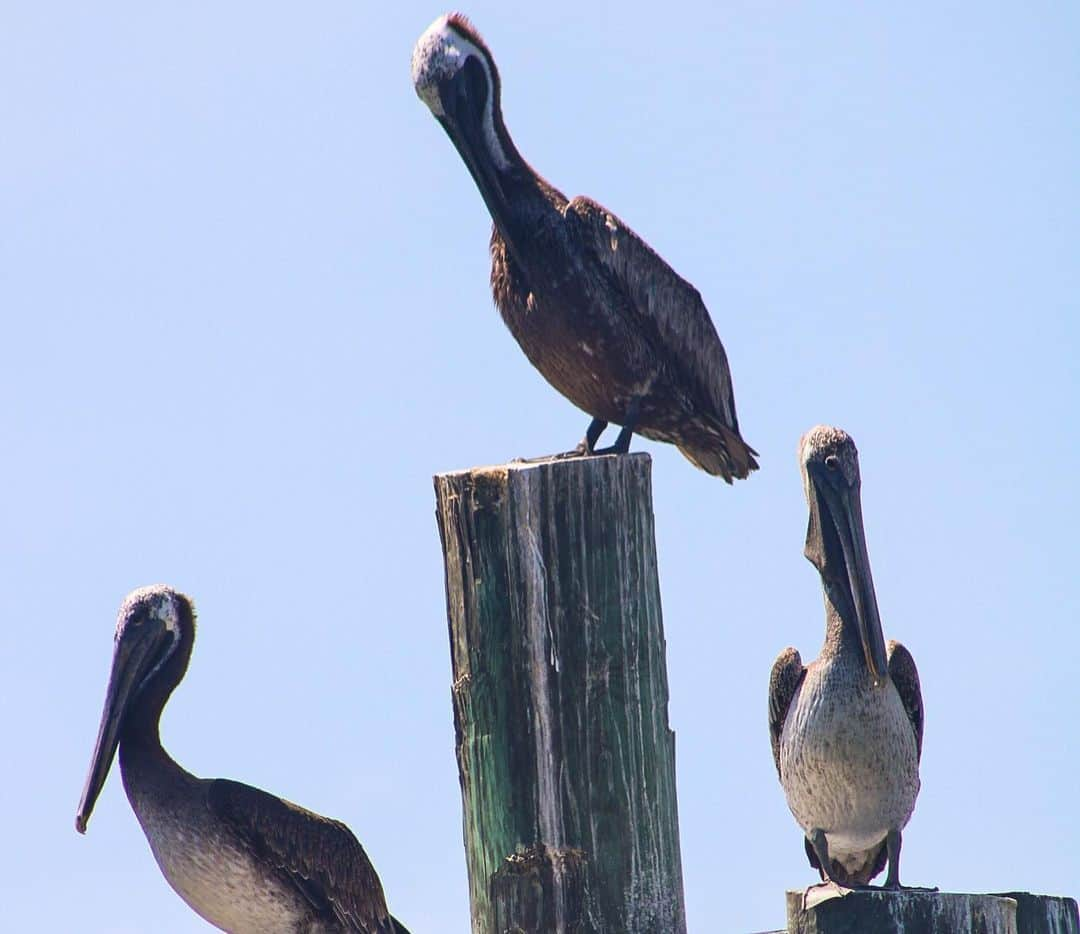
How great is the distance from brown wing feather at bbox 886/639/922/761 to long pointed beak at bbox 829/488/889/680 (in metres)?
0.76

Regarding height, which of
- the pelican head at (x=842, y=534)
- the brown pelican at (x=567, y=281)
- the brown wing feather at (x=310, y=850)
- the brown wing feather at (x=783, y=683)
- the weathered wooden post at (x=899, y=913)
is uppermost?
the brown pelican at (x=567, y=281)

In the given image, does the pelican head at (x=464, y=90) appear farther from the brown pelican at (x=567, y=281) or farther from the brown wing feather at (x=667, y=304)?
the brown wing feather at (x=667, y=304)

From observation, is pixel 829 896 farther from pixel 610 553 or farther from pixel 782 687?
pixel 782 687

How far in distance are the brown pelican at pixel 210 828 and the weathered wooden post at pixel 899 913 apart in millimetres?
2963

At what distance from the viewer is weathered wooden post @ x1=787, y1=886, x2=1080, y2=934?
4637 millimetres

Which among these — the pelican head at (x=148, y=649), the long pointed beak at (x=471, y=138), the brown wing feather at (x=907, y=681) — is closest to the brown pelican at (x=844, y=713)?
the brown wing feather at (x=907, y=681)

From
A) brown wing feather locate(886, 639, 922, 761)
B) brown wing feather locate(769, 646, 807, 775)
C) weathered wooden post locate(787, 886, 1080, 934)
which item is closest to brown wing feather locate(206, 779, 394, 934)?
brown wing feather locate(769, 646, 807, 775)

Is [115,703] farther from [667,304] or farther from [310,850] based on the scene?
[667,304]

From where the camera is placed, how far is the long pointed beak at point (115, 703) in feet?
23.6

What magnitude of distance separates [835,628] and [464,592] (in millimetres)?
2160

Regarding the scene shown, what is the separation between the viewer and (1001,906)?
15.4ft

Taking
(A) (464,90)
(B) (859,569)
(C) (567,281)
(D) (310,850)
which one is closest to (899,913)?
(B) (859,569)

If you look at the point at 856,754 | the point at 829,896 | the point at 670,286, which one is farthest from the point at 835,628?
the point at 829,896

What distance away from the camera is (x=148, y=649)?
771cm
